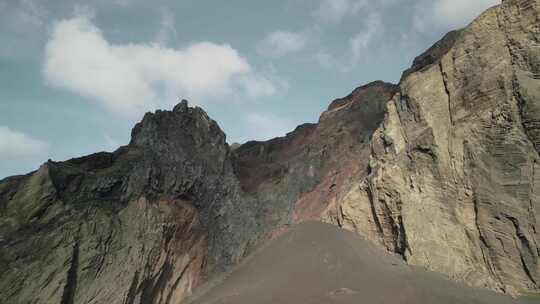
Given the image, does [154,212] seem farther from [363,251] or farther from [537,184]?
[537,184]

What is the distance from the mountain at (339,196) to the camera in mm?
11133

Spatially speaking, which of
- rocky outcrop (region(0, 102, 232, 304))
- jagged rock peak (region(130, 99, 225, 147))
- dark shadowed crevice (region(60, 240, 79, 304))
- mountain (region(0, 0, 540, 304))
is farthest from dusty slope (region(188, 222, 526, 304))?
jagged rock peak (region(130, 99, 225, 147))

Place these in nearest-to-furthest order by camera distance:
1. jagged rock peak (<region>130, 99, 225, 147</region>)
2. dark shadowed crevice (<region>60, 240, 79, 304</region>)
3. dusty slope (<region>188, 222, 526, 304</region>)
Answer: dusty slope (<region>188, 222, 526, 304</region>), dark shadowed crevice (<region>60, 240, 79, 304</region>), jagged rock peak (<region>130, 99, 225, 147</region>)

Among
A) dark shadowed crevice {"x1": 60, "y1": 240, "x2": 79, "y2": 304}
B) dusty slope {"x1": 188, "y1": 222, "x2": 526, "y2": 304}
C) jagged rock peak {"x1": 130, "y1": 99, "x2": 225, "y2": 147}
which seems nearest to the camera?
dusty slope {"x1": 188, "y1": 222, "x2": 526, "y2": 304}

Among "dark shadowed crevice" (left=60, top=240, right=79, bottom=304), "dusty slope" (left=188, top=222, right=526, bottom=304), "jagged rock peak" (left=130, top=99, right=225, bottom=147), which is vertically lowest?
"dusty slope" (left=188, top=222, right=526, bottom=304)

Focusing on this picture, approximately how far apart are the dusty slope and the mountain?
34.2 inches

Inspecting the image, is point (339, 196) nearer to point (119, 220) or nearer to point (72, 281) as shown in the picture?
point (119, 220)

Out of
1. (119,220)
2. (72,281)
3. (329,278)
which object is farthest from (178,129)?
(329,278)

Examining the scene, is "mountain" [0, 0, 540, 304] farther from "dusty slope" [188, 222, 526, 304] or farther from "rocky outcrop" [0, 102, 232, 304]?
"dusty slope" [188, 222, 526, 304]

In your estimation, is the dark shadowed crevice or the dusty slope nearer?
the dusty slope

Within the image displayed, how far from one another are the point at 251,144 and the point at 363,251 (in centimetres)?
1308

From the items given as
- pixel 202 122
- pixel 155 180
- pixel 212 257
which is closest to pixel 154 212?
pixel 155 180

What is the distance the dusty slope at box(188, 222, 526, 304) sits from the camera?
32.9 ft

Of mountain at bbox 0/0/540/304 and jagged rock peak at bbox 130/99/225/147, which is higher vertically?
jagged rock peak at bbox 130/99/225/147
